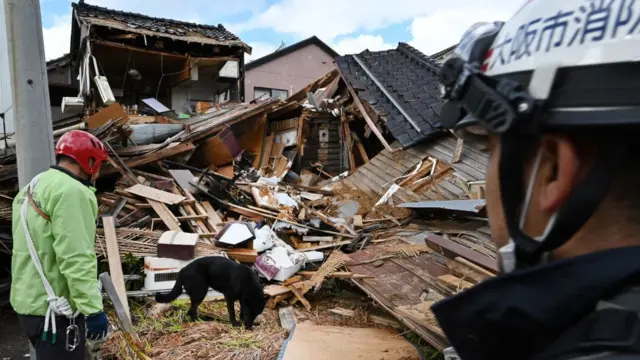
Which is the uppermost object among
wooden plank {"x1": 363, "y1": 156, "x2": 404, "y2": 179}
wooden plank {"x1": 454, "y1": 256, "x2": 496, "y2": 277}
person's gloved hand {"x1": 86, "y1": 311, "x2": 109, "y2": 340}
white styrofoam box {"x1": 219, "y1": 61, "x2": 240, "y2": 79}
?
white styrofoam box {"x1": 219, "y1": 61, "x2": 240, "y2": 79}

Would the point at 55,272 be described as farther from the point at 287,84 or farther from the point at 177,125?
the point at 287,84

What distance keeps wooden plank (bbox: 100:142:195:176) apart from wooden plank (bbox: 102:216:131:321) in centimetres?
174

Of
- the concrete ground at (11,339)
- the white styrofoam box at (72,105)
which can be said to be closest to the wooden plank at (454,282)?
the concrete ground at (11,339)

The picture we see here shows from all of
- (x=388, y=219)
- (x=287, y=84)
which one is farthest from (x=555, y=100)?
(x=287, y=84)

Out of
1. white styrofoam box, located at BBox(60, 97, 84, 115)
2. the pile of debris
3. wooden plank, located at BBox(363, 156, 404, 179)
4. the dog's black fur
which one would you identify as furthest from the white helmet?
white styrofoam box, located at BBox(60, 97, 84, 115)

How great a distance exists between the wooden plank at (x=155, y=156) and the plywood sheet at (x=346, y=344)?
5.26m

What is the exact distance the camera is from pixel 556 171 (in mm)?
824

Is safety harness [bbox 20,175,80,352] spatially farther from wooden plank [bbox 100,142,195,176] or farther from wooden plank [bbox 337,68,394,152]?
wooden plank [bbox 337,68,394,152]

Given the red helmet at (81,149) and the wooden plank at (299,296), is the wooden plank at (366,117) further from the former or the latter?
the red helmet at (81,149)

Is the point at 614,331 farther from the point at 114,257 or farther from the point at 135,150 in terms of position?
the point at 135,150

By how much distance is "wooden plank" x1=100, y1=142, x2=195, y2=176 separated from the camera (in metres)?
8.07

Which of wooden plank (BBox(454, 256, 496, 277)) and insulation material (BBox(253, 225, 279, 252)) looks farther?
insulation material (BBox(253, 225, 279, 252))

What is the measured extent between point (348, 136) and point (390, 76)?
6.70 ft

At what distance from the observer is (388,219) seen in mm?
8078
